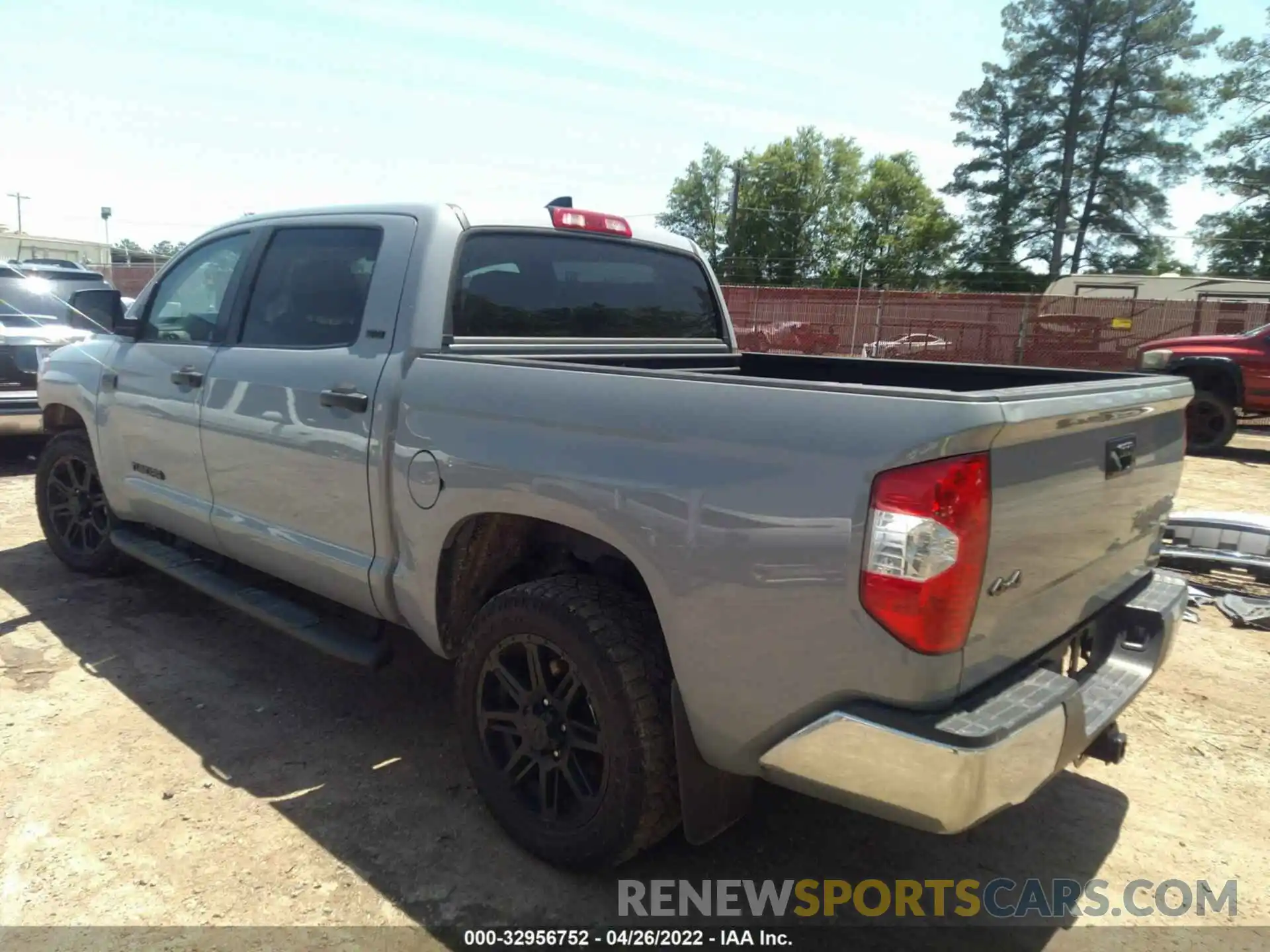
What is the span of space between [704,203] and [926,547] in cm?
6420

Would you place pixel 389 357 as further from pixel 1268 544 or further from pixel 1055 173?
pixel 1055 173

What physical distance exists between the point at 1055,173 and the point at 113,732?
166 ft

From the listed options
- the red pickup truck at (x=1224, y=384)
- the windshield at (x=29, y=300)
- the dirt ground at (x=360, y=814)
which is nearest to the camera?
the dirt ground at (x=360, y=814)

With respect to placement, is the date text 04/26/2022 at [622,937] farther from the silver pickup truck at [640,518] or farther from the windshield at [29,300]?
the windshield at [29,300]

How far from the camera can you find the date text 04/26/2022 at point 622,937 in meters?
2.30

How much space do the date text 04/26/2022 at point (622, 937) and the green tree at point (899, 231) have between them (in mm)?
52560

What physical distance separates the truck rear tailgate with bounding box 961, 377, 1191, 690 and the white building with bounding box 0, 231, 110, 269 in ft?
97.1

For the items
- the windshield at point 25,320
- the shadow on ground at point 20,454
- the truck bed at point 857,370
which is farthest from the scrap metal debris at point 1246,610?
the windshield at point 25,320

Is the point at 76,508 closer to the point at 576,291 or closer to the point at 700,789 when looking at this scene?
the point at 576,291

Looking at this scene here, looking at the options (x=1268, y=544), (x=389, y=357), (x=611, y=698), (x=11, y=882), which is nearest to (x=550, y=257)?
(x=389, y=357)

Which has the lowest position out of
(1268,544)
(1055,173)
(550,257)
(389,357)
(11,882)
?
(11,882)

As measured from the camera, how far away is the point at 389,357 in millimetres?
2926

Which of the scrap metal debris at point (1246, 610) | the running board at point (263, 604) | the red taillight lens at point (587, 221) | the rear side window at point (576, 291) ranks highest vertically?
the red taillight lens at point (587, 221)

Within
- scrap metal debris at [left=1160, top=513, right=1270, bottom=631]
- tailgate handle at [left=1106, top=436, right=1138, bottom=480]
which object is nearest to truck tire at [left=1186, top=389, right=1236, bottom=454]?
scrap metal debris at [left=1160, top=513, right=1270, bottom=631]
